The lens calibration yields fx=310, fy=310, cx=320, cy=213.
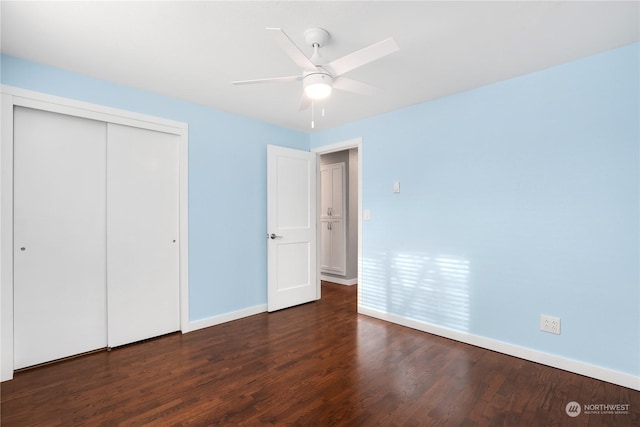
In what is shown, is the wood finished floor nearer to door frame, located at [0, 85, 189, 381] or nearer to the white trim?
the white trim

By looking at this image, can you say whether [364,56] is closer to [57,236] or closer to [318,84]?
[318,84]

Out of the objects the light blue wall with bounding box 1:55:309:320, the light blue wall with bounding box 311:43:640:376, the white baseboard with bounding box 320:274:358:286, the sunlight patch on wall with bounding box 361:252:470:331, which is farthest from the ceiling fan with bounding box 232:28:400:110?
the white baseboard with bounding box 320:274:358:286

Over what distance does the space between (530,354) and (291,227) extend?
8.91ft

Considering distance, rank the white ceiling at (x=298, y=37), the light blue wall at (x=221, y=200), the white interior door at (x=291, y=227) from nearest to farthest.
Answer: the white ceiling at (x=298, y=37) → the light blue wall at (x=221, y=200) → the white interior door at (x=291, y=227)

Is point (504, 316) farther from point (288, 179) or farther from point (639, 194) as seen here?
point (288, 179)

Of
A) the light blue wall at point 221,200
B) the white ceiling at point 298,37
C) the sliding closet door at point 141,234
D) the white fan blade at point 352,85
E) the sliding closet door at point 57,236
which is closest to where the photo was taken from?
the white ceiling at point 298,37

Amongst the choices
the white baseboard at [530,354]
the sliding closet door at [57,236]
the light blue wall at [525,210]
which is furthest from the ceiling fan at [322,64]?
the white baseboard at [530,354]

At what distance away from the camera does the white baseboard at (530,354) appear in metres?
2.15

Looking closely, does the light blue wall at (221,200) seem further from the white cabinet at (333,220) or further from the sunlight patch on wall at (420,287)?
the white cabinet at (333,220)

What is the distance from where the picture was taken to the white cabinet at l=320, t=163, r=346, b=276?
A: 5262 millimetres

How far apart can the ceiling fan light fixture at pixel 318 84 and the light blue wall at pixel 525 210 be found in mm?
1667

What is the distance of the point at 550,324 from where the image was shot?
2.44 metres

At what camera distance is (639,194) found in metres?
2.08

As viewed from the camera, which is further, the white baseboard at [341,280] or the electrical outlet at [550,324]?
the white baseboard at [341,280]
